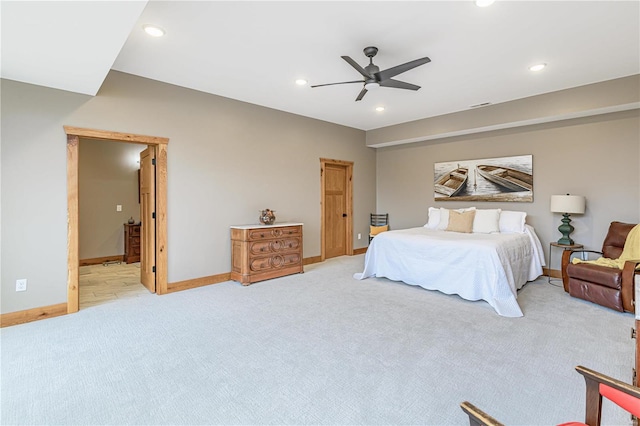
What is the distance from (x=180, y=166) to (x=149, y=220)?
855mm

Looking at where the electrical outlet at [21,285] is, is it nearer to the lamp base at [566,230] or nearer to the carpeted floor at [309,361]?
the carpeted floor at [309,361]

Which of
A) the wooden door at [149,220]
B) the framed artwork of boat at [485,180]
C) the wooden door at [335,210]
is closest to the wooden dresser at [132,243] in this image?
the wooden door at [149,220]

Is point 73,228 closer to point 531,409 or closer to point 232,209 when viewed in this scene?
point 232,209

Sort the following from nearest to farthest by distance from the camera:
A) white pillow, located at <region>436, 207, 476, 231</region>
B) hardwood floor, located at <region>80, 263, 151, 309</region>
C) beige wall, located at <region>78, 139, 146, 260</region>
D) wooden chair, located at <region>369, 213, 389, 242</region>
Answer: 1. hardwood floor, located at <region>80, 263, 151, 309</region>
2. white pillow, located at <region>436, 207, 476, 231</region>
3. beige wall, located at <region>78, 139, 146, 260</region>
4. wooden chair, located at <region>369, 213, 389, 242</region>

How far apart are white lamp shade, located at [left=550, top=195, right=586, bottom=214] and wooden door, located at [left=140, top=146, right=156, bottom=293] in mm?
5622

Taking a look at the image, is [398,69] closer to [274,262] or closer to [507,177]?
[274,262]

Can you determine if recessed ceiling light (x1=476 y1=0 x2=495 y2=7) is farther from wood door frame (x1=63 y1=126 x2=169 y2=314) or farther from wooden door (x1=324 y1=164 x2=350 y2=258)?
wooden door (x1=324 y1=164 x2=350 y2=258)

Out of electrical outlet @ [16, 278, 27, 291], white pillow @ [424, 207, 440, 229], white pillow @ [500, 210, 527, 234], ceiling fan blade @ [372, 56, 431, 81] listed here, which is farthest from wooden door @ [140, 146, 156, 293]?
white pillow @ [500, 210, 527, 234]

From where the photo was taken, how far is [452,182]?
6125 mm

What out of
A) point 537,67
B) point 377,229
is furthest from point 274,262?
point 537,67

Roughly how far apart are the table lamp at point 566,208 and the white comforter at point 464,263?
0.35m

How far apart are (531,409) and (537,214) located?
4.13 meters

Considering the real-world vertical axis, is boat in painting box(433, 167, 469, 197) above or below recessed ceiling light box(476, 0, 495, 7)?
below

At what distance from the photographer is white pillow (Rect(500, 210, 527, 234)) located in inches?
191
